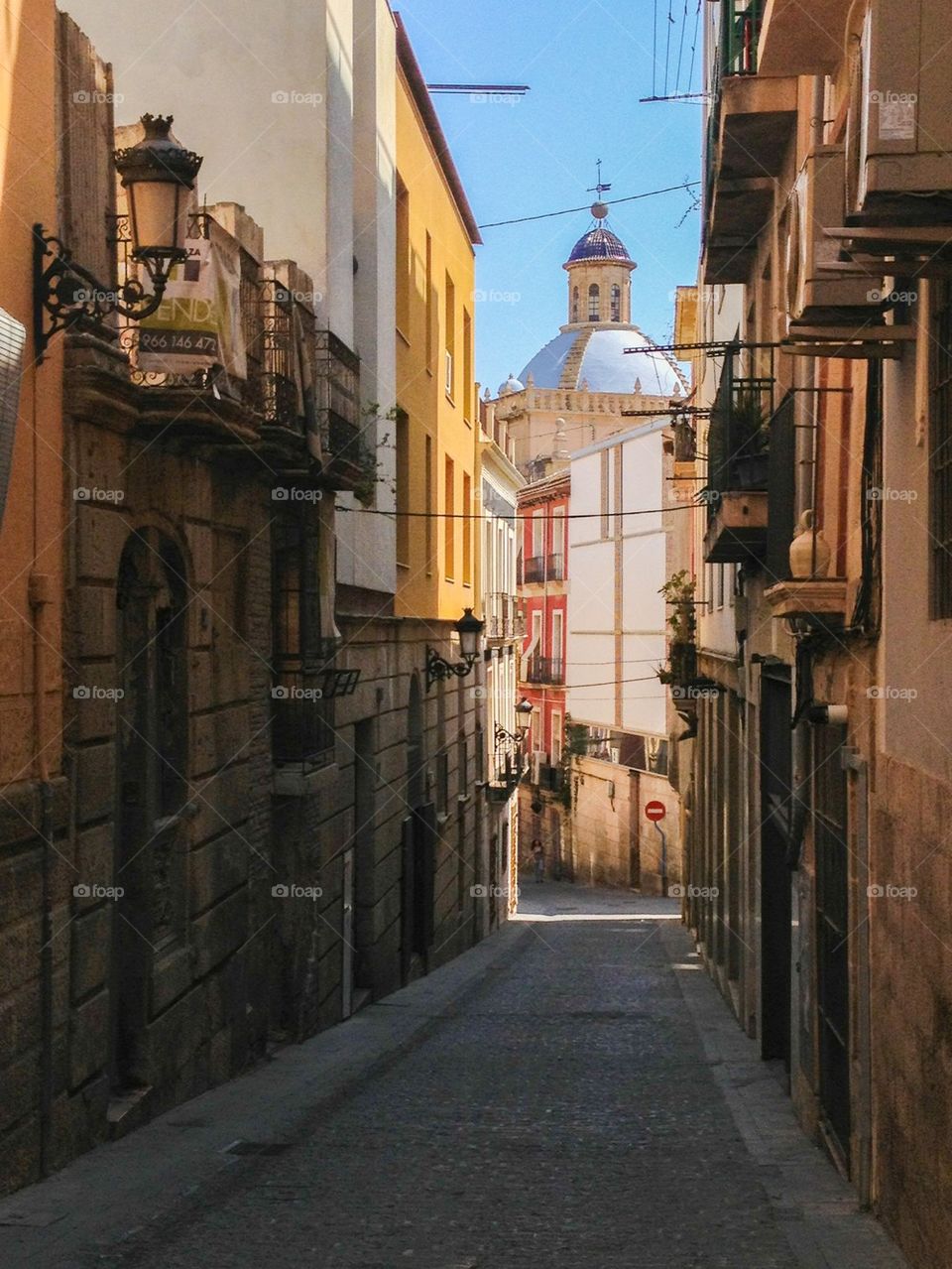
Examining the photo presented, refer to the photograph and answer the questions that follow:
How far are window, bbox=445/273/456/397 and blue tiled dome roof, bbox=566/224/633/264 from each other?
228 feet

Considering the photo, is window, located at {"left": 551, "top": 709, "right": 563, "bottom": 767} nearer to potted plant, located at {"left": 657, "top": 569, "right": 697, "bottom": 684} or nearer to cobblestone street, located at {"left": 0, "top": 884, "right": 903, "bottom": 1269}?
potted plant, located at {"left": 657, "top": 569, "right": 697, "bottom": 684}

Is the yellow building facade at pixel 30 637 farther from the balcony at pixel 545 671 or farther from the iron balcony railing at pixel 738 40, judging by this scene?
the balcony at pixel 545 671

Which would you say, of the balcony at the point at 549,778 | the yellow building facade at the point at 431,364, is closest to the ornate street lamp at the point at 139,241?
the yellow building facade at the point at 431,364

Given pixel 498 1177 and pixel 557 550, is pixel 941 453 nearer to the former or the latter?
pixel 498 1177

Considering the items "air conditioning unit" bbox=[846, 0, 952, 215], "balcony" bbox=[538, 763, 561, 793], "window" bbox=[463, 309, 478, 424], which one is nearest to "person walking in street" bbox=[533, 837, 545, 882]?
"balcony" bbox=[538, 763, 561, 793]

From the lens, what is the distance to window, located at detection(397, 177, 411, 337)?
2002 centimetres

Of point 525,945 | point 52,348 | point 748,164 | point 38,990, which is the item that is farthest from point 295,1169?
point 525,945

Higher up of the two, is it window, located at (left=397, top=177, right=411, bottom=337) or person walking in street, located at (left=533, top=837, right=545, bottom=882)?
window, located at (left=397, top=177, right=411, bottom=337)

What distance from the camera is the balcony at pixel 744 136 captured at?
453 inches

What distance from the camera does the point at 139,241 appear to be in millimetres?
8430

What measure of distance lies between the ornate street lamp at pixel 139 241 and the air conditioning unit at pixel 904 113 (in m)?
4.06

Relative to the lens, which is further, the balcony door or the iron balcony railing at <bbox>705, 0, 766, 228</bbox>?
the balcony door

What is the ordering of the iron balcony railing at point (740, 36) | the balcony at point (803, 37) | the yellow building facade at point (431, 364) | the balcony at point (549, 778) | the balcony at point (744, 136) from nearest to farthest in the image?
the balcony at point (803, 37) → the balcony at point (744, 136) → the iron balcony railing at point (740, 36) → the yellow building facade at point (431, 364) → the balcony at point (549, 778)

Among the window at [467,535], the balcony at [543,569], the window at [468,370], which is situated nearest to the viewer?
the window at [467,535]
